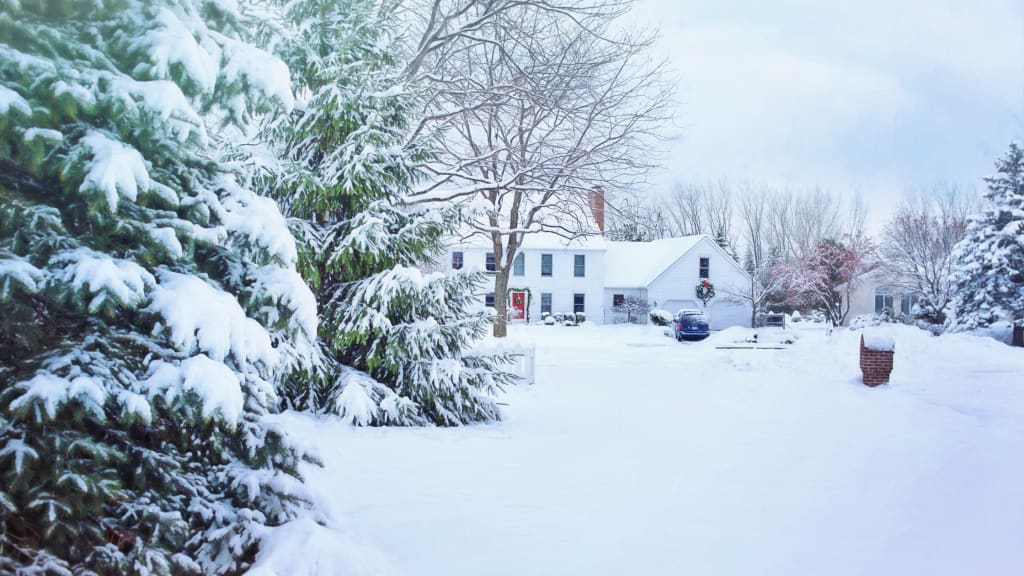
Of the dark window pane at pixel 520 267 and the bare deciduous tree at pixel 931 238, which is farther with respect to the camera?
the dark window pane at pixel 520 267

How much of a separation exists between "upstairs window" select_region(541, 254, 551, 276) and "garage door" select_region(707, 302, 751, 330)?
8.67m

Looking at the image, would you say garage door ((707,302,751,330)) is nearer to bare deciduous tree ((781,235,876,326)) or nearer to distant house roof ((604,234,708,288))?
bare deciduous tree ((781,235,876,326))

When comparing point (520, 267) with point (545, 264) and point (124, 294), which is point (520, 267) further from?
point (124, 294)

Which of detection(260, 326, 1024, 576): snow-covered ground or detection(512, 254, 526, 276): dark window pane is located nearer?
detection(260, 326, 1024, 576): snow-covered ground

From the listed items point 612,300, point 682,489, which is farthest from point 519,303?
point 682,489

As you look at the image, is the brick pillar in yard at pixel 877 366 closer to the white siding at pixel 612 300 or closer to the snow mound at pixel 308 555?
the snow mound at pixel 308 555

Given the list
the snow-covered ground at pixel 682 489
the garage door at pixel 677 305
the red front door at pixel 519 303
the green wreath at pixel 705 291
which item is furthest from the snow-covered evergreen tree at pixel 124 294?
the green wreath at pixel 705 291

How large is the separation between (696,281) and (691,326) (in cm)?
1134

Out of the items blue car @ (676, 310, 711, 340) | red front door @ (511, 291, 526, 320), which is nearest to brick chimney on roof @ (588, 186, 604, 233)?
blue car @ (676, 310, 711, 340)

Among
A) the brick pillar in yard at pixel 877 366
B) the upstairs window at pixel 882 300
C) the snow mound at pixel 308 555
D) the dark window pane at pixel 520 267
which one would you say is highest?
the dark window pane at pixel 520 267

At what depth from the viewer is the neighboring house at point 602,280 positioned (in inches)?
1441

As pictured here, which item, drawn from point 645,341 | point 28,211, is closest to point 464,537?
point 28,211

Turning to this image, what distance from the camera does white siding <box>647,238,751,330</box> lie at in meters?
36.6

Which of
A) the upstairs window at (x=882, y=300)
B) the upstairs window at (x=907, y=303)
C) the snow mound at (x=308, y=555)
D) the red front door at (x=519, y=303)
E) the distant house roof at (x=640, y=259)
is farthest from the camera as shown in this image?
the distant house roof at (x=640, y=259)
